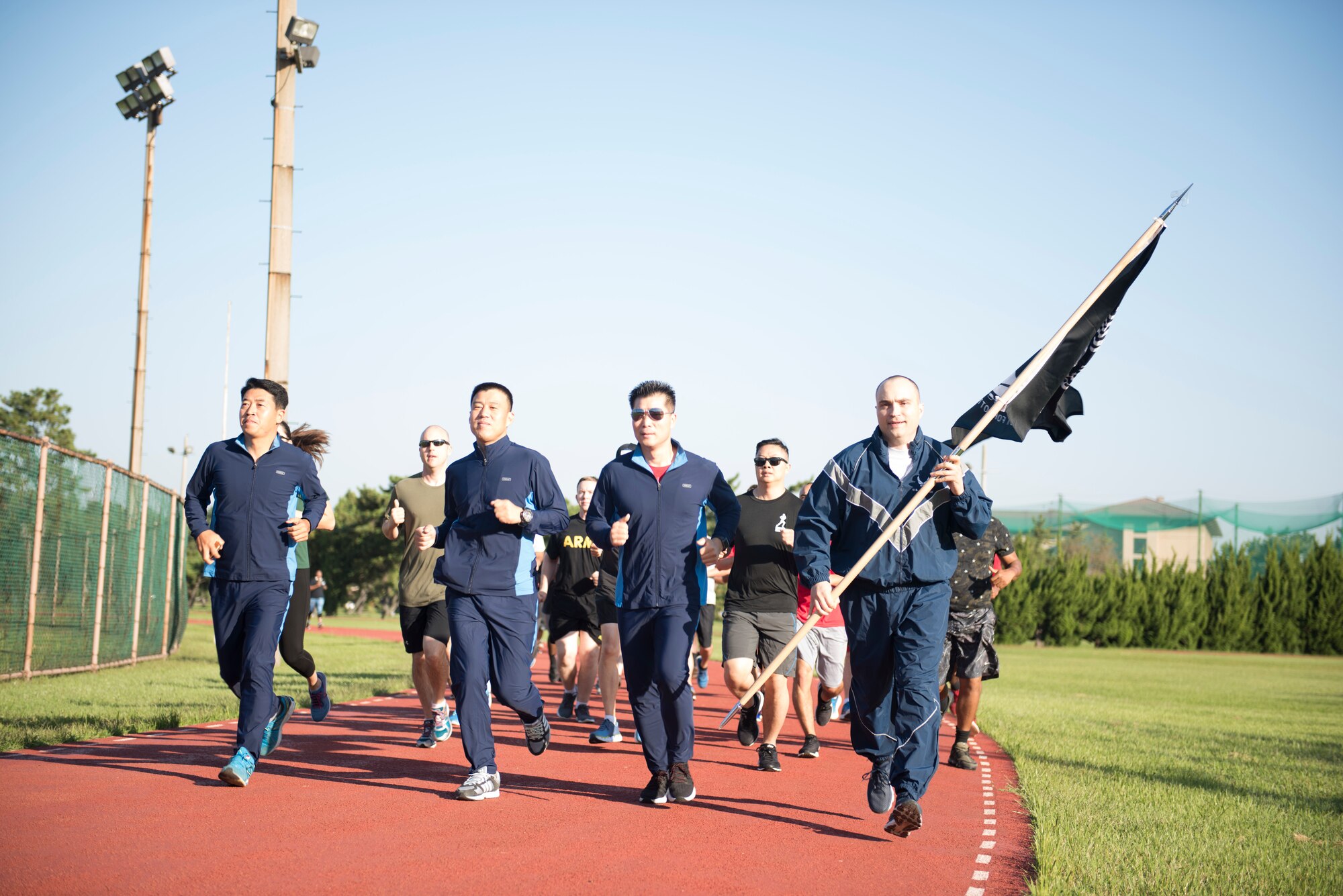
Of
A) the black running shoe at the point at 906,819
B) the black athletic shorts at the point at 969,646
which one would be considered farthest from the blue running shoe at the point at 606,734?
the black running shoe at the point at 906,819

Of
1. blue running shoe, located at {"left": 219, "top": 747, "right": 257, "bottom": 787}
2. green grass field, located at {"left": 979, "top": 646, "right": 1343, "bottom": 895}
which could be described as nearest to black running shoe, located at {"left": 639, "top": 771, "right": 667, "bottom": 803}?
green grass field, located at {"left": 979, "top": 646, "right": 1343, "bottom": 895}

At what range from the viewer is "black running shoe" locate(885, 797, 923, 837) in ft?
19.8

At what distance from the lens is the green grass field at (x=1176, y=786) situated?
5668 mm

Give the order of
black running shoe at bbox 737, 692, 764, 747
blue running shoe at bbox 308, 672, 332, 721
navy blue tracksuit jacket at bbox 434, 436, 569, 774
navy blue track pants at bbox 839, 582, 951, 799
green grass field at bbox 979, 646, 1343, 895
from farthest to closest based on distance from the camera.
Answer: black running shoe at bbox 737, 692, 764, 747
blue running shoe at bbox 308, 672, 332, 721
navy blue tracksuit jacket at bbox 434, 436, 569, 774
navy blue track pants at bbox 839, 582, 951, 799
green grass field at bbox 979, 646, 1343, 895

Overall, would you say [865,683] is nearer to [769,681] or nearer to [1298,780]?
[769,681]

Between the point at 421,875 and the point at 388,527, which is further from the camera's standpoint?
the point at 388,527

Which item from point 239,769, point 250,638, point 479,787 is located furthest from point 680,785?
point 250,638

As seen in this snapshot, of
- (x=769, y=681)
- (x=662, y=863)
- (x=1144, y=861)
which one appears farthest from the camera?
(x=769, y=681)

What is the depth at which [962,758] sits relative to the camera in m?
9.12

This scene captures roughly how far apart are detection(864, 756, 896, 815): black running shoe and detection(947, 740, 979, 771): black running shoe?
117 inches

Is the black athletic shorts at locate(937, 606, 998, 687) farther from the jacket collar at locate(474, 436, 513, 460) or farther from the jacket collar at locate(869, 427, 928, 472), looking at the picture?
the jacket collar at locate(474, 436, 513, 460)

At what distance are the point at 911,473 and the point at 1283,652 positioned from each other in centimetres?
3801

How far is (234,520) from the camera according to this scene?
7.23 meters

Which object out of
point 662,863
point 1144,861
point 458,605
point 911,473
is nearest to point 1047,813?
point 1144,861
